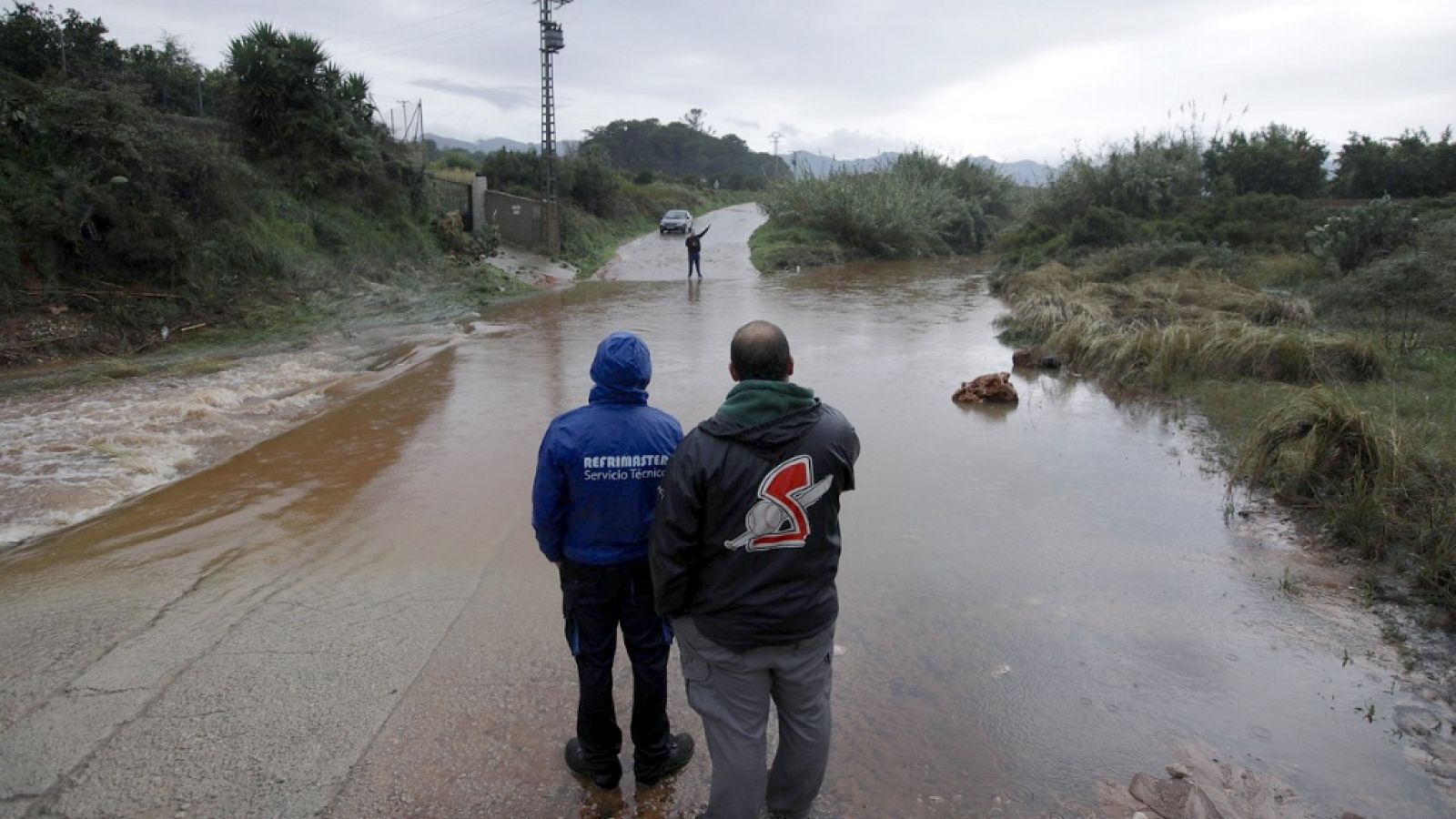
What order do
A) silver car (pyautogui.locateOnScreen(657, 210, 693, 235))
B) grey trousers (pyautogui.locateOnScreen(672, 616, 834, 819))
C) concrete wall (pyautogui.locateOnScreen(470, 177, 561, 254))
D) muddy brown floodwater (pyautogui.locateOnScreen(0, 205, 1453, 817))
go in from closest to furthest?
grey trousers (pyautogui.locateOnScreen(672, 616, 834, 819)) → muddy brown floodwater (pyautogui.locateOnScreen(0, 205, 1453, 817)) → concrete wall (pyautogui.locateOnScreen(470, 177, 561, 254)) → silver car (pyautogui.locateOnScreen(657, 210, 693, 235))

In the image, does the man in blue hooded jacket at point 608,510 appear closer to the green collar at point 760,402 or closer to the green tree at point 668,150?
the green collar at point 760,402

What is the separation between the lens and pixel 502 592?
500cm

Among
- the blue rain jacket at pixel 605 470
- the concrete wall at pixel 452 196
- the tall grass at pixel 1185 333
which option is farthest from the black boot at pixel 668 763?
the concrete wall at pixel 452 196

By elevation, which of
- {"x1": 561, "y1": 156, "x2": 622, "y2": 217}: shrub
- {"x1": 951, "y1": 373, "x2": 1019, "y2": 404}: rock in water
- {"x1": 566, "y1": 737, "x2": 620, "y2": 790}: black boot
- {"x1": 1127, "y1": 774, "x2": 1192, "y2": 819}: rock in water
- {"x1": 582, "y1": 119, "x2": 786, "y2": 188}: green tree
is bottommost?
{"x1": 1127, "y1": 774, "x2": 1192, "y2": 819}: rock in water

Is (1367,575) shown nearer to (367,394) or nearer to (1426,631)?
(1426,631)

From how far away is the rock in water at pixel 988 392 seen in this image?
9938 millimetres

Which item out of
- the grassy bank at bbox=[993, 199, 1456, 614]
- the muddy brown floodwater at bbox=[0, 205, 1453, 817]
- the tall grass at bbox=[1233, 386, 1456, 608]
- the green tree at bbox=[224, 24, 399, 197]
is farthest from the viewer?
the green tree at bbox=[224, 24, 399, 197]

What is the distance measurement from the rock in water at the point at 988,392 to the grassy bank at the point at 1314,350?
1.71 meters

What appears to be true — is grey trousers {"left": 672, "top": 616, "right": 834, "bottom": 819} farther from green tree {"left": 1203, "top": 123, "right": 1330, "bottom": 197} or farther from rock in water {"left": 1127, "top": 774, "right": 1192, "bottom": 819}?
green tree {"left": 1203, "top": 123, "right": 1330, "bottom": 197}

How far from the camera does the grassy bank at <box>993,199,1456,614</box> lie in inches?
217

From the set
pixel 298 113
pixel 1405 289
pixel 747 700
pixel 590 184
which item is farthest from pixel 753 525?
pixel 590 184

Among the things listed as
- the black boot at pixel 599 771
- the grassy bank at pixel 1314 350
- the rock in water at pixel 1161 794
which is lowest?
the rock in water at pixel 1161 794

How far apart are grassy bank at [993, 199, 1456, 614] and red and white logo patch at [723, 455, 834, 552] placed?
13.1 ft

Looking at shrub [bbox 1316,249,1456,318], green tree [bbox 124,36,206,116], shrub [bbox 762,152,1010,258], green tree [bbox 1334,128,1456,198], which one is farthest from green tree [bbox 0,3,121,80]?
green tree [bbox 1334,128,1456,198]
